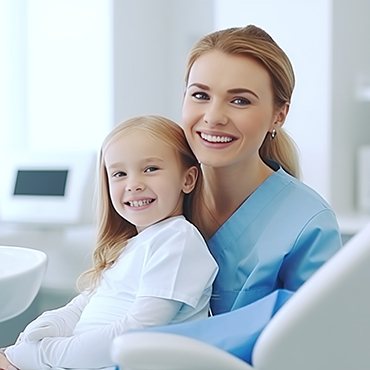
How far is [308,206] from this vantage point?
0.85 meters

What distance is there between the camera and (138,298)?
0.76 meters

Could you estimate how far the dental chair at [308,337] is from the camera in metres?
0.53

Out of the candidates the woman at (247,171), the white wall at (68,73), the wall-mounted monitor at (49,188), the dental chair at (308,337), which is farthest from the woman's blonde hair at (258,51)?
the white wall at (68,73)

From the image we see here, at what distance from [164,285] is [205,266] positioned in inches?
2.2

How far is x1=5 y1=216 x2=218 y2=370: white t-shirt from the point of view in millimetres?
747

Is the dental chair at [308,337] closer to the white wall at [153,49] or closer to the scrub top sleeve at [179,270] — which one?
the scrub top sleeve at [179,270]

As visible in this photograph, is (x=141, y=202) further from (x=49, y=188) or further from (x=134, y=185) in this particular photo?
(x=49, y=188)

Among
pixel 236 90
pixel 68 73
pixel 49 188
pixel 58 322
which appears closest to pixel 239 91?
pixel 236 90

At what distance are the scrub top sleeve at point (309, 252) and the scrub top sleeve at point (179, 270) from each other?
0.28 ft

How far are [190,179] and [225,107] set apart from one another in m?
0.10

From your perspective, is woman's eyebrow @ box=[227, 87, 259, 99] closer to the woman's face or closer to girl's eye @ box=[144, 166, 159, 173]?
the woman's face

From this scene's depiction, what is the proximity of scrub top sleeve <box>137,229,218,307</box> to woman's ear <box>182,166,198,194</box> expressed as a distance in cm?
8

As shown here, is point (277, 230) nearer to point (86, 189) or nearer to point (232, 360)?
point (232, 360)

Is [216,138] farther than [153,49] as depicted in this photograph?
No
